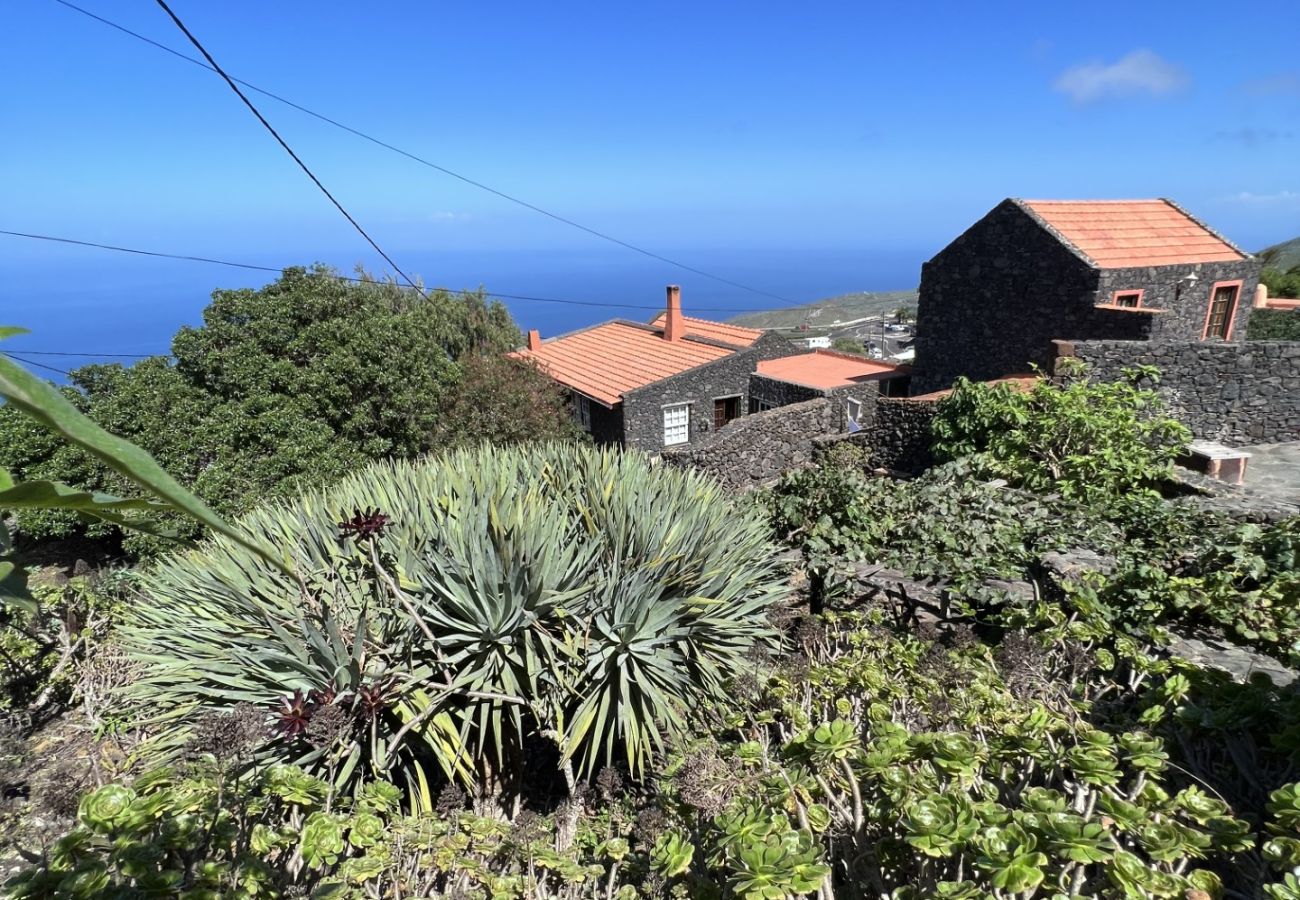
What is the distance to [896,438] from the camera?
35.7 ft

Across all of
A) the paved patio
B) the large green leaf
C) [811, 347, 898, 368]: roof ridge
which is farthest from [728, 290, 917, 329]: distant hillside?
the large green leaf

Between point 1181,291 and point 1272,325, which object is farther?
point 1272,325

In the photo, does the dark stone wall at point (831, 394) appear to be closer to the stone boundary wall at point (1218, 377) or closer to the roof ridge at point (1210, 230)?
the stone boundary wall at point (1218, 377)

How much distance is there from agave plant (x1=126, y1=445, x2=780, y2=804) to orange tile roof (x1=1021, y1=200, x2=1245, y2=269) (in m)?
11.0

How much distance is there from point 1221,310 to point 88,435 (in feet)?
58.2

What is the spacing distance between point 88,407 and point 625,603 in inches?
423

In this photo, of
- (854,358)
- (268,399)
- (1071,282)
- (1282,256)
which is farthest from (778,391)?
(1282,256)

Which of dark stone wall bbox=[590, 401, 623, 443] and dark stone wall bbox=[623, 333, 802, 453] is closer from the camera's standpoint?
dark stone wall bbox=[623, 333, 802, 453]

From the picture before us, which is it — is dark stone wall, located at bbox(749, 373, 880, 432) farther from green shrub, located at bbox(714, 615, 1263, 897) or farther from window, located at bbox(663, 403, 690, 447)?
green shrub, located at bbox(714, 615, 1263, 897)

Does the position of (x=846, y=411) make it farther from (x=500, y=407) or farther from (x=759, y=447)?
(x=500, y=407)

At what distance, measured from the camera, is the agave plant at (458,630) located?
4480 mm

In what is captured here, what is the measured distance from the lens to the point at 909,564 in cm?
610

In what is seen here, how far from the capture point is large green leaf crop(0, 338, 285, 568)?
1.16ft

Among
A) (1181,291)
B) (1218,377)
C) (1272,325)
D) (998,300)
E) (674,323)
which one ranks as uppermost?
(1181,291)
